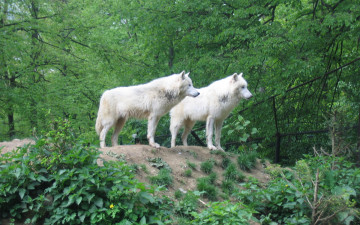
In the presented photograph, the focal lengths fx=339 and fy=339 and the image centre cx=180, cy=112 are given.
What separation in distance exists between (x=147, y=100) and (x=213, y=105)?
169 centimetres

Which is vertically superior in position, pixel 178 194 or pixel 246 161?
pixel 246 161

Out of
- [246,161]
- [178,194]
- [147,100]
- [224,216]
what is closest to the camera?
[224,216]

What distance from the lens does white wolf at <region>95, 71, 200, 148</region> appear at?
802 cm

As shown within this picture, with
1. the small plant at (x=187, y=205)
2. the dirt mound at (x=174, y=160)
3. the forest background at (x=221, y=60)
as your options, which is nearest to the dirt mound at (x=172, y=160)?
the dirt mound at (x=174, y=160)

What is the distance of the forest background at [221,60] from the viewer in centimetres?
954

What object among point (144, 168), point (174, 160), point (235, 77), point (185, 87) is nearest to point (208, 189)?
point (144, 168)

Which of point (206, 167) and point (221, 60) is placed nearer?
point (206, 167)

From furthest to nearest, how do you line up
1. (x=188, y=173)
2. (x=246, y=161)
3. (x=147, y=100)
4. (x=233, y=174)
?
(x=147, y=100) < (x=246, y=161) < (x=233, y=174) < (x=188, y=173)

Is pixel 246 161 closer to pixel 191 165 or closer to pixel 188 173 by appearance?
pixel 191 165

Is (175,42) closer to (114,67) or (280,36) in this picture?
(114,67)

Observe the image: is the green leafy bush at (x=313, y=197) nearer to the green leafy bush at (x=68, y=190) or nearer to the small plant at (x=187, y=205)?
the small plant at (x=187, y=205)

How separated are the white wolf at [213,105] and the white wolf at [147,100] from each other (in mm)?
682

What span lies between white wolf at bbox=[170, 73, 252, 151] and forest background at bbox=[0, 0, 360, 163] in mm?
549

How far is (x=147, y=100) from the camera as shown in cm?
802
